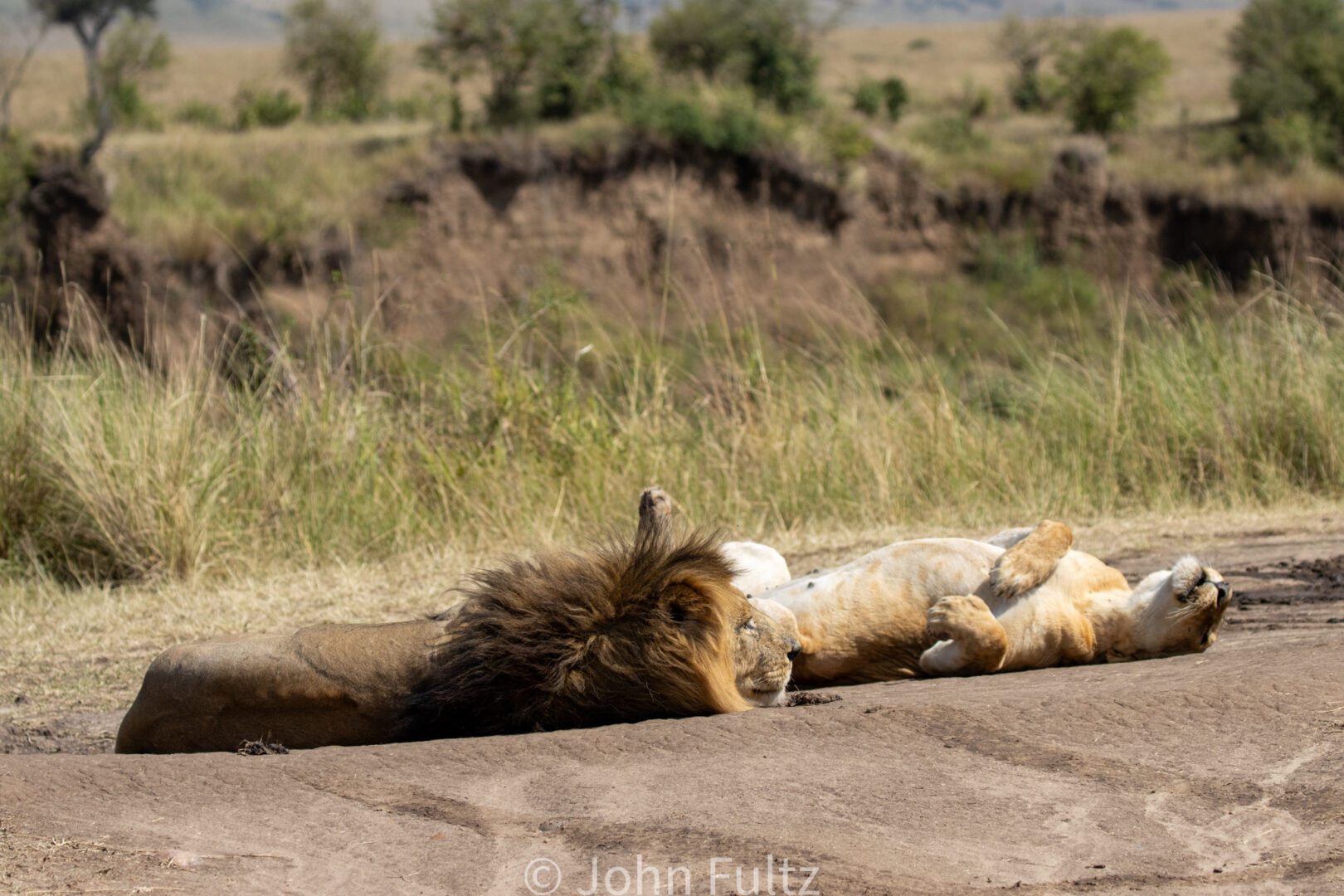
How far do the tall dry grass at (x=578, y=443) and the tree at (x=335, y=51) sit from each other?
3622 centimetres

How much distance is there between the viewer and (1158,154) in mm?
33531

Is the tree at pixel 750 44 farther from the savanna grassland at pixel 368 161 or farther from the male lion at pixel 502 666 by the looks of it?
the male lion at pixel 502 666

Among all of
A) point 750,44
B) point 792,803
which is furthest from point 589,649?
point 750,44

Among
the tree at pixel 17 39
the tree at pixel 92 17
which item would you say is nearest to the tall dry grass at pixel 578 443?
the tree at pixel 17 39

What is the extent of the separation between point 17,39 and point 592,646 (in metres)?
38.5

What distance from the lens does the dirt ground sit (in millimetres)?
2777

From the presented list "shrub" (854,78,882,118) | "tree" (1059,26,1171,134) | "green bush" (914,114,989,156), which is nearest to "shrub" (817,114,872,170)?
"green bush" (914,114,989,156)

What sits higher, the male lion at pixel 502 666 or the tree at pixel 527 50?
the tree at pixel 527 50

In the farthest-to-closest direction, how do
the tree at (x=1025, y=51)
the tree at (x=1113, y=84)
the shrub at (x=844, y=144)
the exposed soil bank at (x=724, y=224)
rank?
the tree at (x=1025, y=51)
the tree at (x=1113, y=84)
the shrub at (x=844, y=144)
the exposed soil bank at (x=724, y=224)

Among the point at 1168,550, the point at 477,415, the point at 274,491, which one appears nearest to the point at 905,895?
the point at 1168,550

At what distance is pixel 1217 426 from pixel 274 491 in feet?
16.8

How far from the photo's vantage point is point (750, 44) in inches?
1329

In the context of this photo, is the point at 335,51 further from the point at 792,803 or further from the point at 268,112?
the point at 792,803

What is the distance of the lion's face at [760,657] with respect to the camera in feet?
13.1
